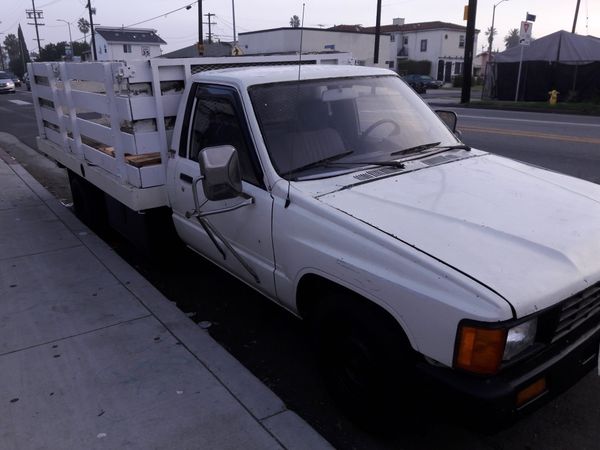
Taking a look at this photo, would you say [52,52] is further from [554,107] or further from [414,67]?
[554,107]

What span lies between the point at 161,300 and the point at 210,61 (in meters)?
2.13

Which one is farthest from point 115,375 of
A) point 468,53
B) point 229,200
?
point 468,53

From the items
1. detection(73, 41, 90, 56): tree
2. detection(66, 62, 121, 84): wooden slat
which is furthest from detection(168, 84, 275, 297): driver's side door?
detection(73, 41, 90, 56): tree

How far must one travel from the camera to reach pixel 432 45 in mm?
66750

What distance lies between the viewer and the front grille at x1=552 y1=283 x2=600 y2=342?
7.78 feet

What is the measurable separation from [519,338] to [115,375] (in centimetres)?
248

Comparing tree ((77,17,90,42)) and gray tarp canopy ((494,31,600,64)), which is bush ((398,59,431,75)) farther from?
tree ((77,17,90,42))

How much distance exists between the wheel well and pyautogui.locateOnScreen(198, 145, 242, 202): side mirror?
0.68m

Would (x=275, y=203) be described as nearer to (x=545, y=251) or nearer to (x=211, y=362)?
(x=211, y=362)

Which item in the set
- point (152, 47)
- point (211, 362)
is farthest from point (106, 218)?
point (152, 47)

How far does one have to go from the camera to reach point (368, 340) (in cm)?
260

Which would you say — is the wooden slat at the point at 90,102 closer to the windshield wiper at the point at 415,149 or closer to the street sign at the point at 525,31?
the windshield wiper at the point at 415,149

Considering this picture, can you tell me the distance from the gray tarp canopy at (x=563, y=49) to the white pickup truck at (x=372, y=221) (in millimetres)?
26697

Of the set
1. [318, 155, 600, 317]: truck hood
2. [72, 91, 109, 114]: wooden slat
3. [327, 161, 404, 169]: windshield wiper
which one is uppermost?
[72, 91, 109, 114]: wooden slat
